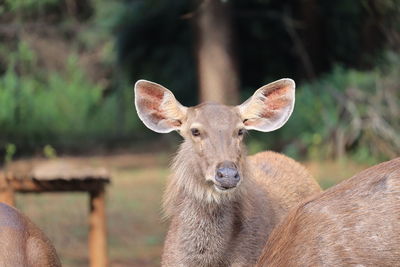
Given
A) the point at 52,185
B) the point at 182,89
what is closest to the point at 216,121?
the point at 52,185

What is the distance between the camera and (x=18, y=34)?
1744cm

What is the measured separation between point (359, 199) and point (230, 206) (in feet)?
6.24

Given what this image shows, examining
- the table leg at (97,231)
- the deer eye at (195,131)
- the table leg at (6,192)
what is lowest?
the table leg at (97,231)

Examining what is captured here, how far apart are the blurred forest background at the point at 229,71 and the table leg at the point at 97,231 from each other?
3.58 m

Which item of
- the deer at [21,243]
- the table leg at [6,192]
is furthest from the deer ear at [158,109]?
the table leg at [6,192]

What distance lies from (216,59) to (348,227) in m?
8.81

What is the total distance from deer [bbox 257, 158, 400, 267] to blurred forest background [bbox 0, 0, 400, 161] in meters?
7.14

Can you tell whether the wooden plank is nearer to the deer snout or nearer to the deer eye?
the deer eye

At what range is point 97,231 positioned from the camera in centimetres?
899

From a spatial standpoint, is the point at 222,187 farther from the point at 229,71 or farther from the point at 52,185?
the point at 229,71

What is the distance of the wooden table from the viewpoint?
28.4ft

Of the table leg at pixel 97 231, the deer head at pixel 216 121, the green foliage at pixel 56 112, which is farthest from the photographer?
the green foliage at pixel 56 112

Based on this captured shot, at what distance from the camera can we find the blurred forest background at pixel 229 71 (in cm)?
1420

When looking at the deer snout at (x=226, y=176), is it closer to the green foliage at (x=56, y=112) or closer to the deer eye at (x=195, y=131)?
the deer eye at (x=195, y=131)
